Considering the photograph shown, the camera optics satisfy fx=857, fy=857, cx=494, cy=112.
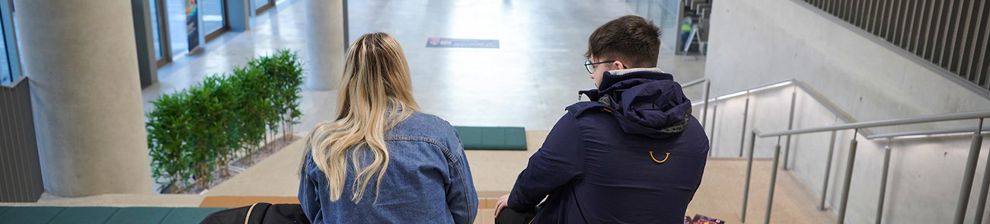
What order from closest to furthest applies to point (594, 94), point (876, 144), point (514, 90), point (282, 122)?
1. point (594, 94)
2. point (876, 144)
3. point (282, 122)
4. point (514, 90)

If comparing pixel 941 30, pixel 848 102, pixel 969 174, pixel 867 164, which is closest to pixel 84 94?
pixel 867 164

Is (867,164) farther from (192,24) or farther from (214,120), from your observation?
(192,24)

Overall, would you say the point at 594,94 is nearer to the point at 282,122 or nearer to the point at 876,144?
the point at 876,144

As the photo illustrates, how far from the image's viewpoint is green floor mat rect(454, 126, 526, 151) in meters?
8.27

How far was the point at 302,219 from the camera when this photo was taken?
112 inches

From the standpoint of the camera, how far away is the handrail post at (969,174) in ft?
13.8

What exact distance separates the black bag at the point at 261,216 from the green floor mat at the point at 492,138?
5214mm

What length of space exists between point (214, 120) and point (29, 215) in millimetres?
2719

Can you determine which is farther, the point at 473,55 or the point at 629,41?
the point at 473,55

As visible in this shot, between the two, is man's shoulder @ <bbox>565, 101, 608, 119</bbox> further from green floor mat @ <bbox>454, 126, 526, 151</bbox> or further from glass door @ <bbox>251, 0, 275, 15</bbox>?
glass door @ <bbox>251, 0, 275, 15</bbox>

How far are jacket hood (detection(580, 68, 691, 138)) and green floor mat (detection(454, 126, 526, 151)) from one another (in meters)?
5.69

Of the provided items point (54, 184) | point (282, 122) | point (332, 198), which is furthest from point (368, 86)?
point (282, 122)

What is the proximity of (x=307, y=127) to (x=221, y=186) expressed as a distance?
3.29 metres

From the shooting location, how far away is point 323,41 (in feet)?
42.3
